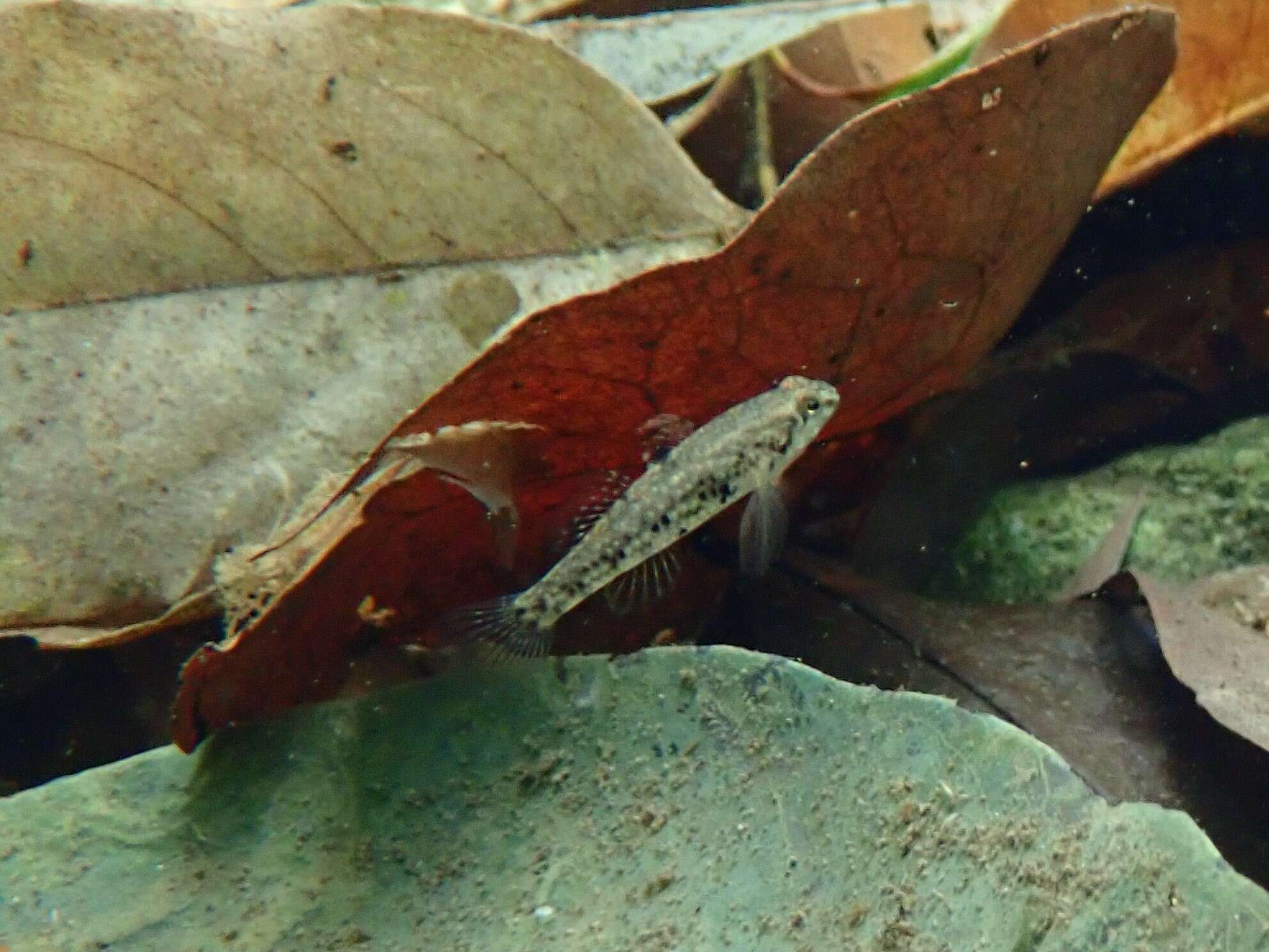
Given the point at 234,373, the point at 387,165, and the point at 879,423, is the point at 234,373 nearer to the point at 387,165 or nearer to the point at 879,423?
the point at 387,165

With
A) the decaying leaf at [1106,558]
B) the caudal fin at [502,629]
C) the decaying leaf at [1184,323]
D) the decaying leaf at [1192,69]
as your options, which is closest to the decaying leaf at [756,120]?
the decaying leaf at [1192,69]

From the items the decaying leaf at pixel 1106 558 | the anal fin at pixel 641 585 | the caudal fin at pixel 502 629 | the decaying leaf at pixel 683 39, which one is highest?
the decaying leaf at pixel 683 39

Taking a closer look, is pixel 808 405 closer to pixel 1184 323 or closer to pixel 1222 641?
pixel 1222 641

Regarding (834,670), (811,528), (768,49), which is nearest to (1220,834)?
(834,670)

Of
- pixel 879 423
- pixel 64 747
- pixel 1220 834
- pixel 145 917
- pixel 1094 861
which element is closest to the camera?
pixel 1094 861

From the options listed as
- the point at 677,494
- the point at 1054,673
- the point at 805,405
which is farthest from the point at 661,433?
the point at 1054,673

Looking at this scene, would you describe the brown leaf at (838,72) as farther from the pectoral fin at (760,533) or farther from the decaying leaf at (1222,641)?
the decaying leaf at (1222,641)
